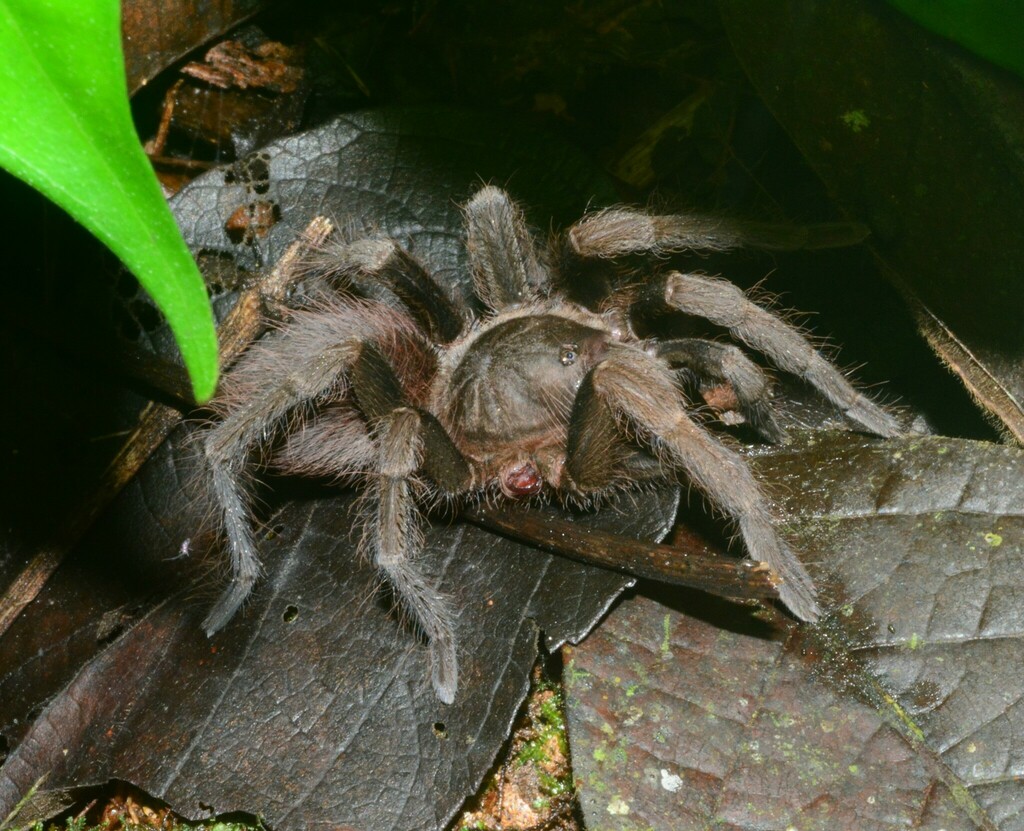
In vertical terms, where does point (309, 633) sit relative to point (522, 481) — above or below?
below

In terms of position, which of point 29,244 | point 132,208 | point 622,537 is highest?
point 132,208

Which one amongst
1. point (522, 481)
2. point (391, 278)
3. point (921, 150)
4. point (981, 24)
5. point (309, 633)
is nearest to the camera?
point (981, 24)

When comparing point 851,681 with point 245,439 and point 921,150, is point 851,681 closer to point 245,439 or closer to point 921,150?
point 921,150

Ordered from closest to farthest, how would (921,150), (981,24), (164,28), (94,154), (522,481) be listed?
(94,154) → (981,24) → (921,150) → (522,481) → (164,28)

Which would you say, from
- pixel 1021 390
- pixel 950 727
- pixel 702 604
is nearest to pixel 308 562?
pixel 702 604

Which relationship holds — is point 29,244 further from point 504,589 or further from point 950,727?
point 950,727

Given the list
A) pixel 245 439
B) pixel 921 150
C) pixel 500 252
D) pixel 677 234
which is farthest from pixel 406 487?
pixel 921 150

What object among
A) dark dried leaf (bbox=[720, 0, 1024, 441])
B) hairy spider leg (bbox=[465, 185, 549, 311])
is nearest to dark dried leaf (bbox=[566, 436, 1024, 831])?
dark dried leaf (bbox=[720, 0, 1024, 441])
